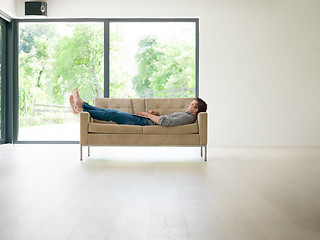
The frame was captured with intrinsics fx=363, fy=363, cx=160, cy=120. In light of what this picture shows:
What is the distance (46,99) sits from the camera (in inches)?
267

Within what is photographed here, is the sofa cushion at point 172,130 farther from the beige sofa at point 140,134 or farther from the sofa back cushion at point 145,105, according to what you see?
the sofa back cushion at point 145,105

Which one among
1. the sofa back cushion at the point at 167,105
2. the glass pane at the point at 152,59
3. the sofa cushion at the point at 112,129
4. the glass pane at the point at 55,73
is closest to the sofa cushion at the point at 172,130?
the sofa cushion at the point at 112,129

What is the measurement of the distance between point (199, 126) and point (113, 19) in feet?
10.8

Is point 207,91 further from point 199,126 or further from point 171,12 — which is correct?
point 199,126

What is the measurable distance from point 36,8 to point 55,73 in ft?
3.88

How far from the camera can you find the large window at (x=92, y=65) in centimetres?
669

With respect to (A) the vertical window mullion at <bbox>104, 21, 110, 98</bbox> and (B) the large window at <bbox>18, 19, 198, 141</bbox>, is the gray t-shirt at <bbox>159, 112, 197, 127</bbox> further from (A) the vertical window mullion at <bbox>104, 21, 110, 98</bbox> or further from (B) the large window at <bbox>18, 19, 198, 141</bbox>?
(A) the vertical window mullion at <bbox>104, 21, 110, 98</bbox>

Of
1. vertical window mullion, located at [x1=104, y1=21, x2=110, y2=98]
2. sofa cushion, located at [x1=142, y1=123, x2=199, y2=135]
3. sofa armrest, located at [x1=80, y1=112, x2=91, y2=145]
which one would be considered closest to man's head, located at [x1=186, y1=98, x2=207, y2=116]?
sofa cushion, located at [x1=142, y1=123, x2=199, y2=135]

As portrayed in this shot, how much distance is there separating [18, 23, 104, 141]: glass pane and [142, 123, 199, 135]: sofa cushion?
2594mm

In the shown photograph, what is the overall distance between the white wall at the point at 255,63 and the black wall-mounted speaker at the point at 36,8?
14 centimetres

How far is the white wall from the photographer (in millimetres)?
6492

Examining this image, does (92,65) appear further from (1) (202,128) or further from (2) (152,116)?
(1) (202,128)

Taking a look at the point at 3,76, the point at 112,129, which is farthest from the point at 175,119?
the point at 3,76

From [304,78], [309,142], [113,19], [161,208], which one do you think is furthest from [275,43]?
[161,208]
